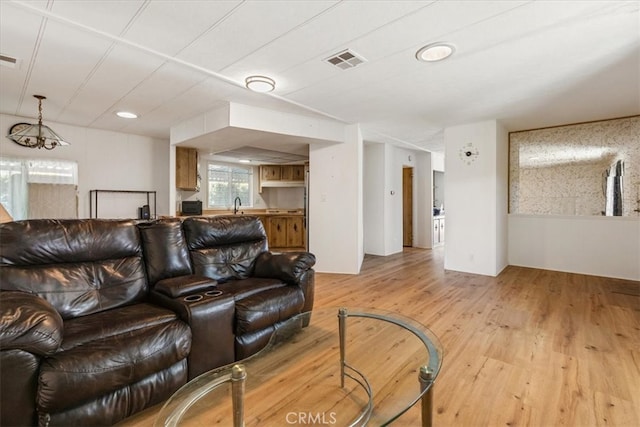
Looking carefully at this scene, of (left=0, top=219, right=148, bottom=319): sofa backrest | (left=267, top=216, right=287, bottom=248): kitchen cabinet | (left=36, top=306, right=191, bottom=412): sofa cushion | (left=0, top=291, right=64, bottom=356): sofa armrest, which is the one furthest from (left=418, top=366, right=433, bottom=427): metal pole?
(left=267, top=216, right=287, bottom=248): kitchen cabinet

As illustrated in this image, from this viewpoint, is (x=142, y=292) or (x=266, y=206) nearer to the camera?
(x=142, y=292)

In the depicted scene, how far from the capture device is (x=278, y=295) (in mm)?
2336

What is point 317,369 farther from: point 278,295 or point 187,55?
point 187,55

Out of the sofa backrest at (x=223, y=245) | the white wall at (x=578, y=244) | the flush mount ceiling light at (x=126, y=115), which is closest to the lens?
the sofa backrest at (x=223, y=245)

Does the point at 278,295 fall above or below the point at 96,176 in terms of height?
below

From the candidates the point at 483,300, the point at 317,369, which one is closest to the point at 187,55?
the point at 317,369

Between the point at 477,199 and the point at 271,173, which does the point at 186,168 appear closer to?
the point at 271,173

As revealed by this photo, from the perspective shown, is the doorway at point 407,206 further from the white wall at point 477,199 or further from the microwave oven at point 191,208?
the microwave oven at point 191,208

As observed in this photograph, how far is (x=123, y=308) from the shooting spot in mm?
1993

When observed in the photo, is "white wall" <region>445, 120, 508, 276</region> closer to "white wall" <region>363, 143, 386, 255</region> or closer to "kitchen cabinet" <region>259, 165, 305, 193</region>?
"white wall" <region>363, 143, 386, 255</region>

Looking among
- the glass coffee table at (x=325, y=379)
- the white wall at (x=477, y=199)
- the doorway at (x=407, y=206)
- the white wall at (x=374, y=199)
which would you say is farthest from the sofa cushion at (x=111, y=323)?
the doorway at (x=407, y=206)

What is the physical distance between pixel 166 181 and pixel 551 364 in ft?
21.3

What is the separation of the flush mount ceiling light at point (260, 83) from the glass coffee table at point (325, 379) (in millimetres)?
2307

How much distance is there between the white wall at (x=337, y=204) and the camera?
4699 millimetres
